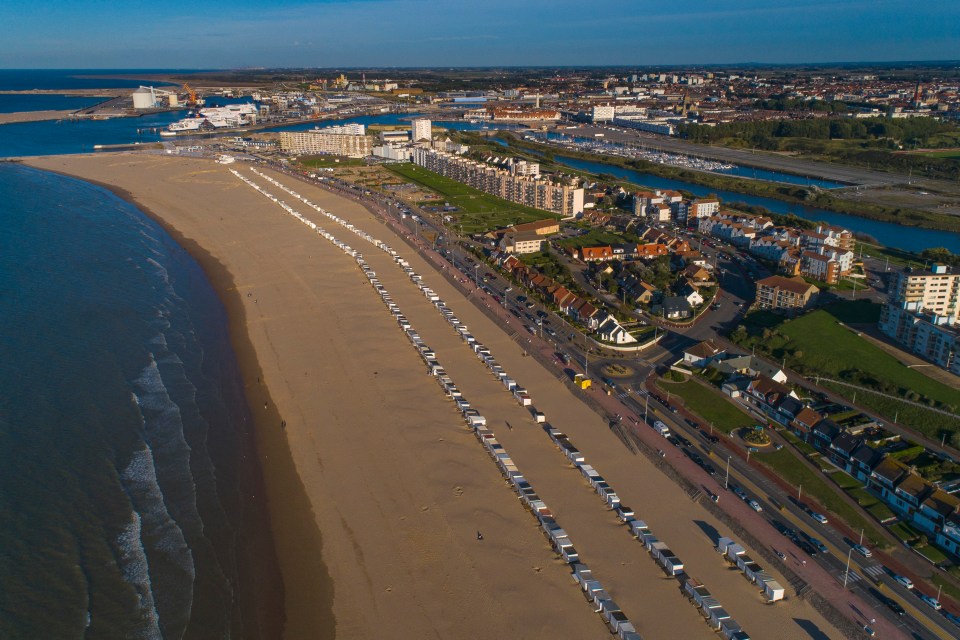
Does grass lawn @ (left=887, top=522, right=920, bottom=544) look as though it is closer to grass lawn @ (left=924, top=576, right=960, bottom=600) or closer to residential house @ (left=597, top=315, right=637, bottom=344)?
grass lawn @ (left=924, top=576, right=960, bottom=600)

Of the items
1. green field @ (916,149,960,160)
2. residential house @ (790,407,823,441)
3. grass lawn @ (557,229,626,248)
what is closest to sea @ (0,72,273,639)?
residential house @ (790,407,823,441)

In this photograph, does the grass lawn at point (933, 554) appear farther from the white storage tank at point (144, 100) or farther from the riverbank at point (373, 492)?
the white storage tank at point (144, 100)

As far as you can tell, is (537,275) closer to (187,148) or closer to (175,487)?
(175,487)

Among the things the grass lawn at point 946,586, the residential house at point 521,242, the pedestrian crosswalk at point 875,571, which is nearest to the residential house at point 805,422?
the pedestrian crosswalk at point 875,571

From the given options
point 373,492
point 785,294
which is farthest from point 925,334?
point 373,492

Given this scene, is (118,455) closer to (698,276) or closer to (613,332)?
(613,332)

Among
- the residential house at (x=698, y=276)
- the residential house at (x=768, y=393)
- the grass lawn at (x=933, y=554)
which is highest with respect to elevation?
the residential house at (x=698, y=276)
